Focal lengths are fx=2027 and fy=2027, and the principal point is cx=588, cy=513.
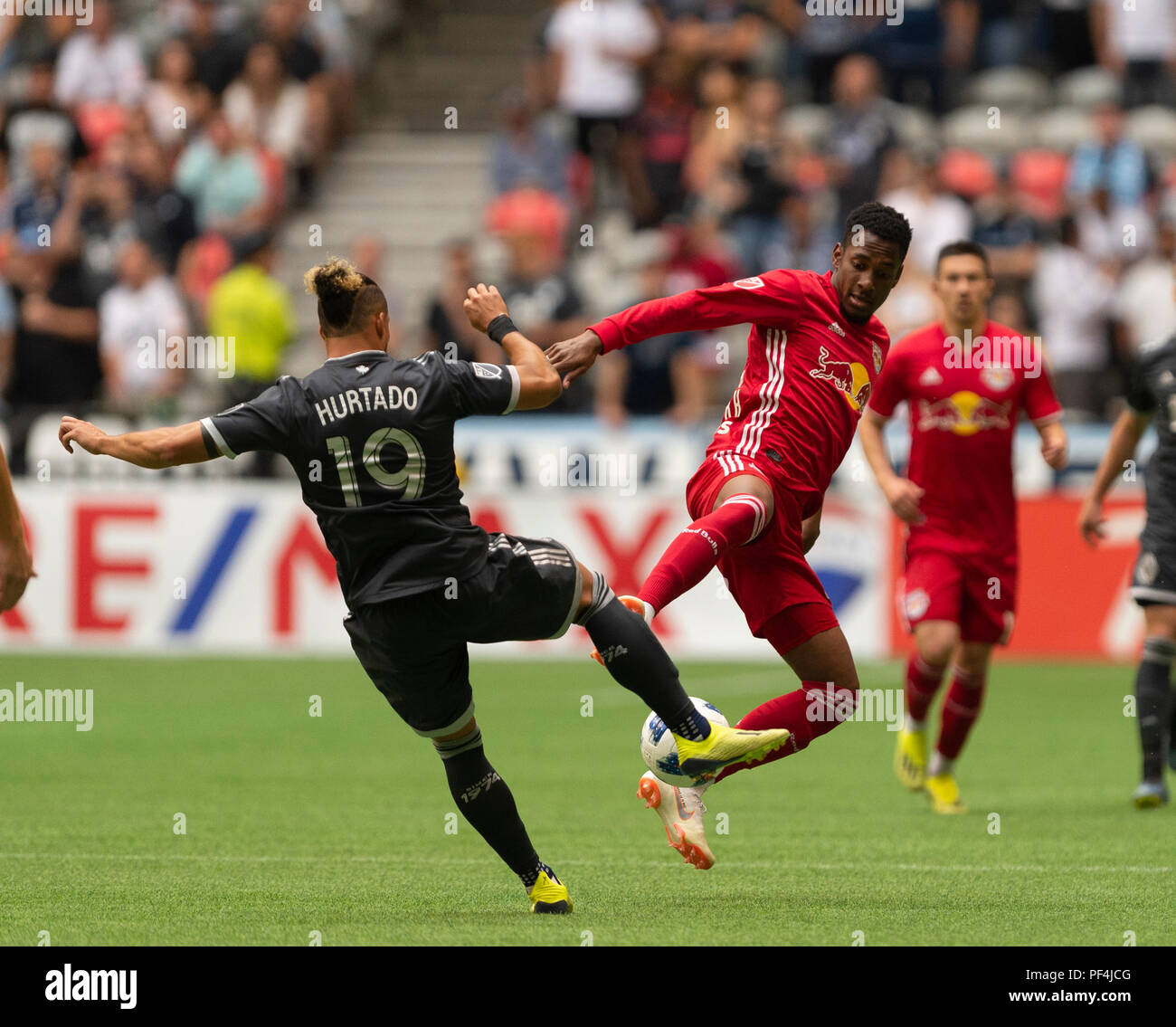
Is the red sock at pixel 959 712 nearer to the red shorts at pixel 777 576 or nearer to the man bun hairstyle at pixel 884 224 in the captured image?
the red shorts at pixel 777 576

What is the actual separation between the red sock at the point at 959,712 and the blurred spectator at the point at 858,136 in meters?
9.15

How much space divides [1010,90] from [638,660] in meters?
15.7

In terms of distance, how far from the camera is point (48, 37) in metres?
23.7

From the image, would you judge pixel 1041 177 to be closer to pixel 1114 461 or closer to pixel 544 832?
pixel 1114 461

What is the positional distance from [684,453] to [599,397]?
1.50 m

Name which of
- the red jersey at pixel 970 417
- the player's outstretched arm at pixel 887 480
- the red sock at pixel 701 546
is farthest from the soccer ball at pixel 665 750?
the red jersey at pixel 970 417

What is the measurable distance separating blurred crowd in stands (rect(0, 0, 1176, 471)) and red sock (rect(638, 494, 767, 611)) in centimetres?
993

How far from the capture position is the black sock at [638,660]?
689cm

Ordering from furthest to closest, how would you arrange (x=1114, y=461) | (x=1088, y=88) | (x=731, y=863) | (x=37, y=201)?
(x=1088, y=88) → (x=37, y=201) → (x=1114, y=461) → (x=731, y=863)

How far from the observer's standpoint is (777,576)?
309 inches

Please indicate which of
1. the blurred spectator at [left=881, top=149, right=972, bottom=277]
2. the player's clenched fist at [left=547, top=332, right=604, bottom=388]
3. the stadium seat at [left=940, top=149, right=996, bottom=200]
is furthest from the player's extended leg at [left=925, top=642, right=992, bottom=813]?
the stadium seat at [left=940, top=149, right=996, bottom=200]

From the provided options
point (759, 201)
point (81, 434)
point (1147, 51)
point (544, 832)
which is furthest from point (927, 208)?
point (81, 434)

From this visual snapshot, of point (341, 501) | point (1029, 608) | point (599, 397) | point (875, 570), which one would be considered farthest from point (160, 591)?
point (341, 501)

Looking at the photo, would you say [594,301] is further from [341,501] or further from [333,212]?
[341,501]
